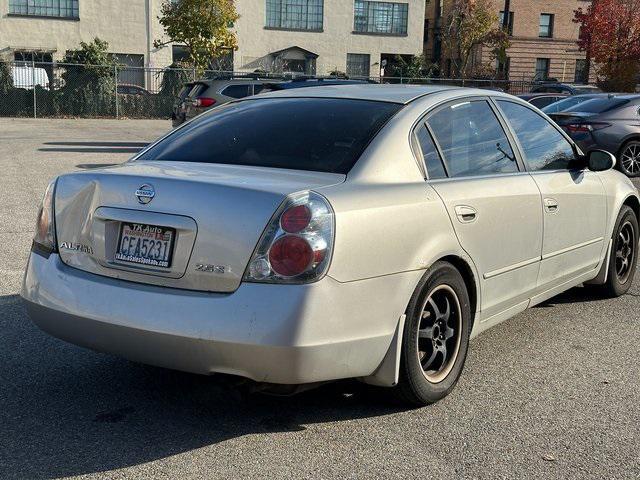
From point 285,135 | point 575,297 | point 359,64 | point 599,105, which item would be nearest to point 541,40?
point 359,64

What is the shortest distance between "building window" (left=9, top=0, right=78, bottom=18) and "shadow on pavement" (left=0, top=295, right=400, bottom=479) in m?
39.1

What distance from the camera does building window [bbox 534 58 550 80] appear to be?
185 ft

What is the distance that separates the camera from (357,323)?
11.7ft

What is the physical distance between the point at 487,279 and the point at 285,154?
1287mm

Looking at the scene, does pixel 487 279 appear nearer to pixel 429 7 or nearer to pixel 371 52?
pixel 371 52

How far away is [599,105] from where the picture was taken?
15.1m

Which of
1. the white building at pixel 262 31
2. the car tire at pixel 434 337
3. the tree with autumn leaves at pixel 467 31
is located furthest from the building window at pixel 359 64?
the car tire at pixel 434 337

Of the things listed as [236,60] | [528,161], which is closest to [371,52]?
[236,60]

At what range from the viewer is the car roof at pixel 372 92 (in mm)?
4591

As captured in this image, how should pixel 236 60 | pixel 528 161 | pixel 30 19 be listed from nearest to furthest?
pixel 528 161, pixel 30 19, pixel 236 60

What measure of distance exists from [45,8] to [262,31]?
11.1 m

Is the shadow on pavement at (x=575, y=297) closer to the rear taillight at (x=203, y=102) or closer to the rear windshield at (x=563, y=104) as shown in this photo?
the rear windshield at (x=563, y=104)

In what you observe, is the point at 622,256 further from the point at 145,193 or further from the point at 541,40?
the point at 541,40

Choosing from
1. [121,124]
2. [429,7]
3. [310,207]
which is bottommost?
[121,124]
